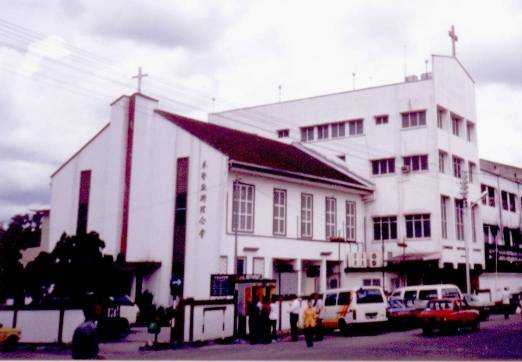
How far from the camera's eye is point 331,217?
38.6 meters

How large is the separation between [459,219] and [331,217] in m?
10.5

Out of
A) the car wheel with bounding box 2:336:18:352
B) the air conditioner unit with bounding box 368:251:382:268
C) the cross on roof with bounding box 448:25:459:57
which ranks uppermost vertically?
the cross on roof with bounding box 448:25:459:57

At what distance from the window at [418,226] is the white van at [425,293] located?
1183 cm

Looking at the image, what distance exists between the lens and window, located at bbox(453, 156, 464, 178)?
4331 cm

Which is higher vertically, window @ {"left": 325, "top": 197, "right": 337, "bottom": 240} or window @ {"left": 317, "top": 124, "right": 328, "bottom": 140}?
window @ {"left": 317, "top": 124, "right": 328, "bottom": 140}

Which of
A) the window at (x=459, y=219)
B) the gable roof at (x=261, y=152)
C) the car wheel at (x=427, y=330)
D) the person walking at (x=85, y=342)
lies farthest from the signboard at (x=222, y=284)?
the window at (x=459, y=219)

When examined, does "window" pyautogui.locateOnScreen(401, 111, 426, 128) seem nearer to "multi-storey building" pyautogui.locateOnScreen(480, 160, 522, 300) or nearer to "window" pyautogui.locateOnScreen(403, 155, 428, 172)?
"window" pyautogui.locateOnScreen(403, 155, 428, 172)

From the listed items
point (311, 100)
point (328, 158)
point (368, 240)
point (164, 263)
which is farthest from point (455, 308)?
point (311, 100)

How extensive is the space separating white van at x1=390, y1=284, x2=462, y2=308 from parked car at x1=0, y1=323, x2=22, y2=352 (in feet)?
53.8

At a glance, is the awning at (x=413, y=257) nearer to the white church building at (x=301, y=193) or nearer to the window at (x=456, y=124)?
the white church building at (x=301, y=193)

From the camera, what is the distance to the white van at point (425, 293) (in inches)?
1093

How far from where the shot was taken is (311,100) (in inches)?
1820

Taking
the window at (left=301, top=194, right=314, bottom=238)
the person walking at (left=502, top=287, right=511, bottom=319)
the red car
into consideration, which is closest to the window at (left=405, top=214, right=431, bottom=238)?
the person walking at (left=502, top=287, right=511, bottom=319)

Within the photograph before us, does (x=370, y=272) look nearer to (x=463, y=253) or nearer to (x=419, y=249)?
(x=419, y=249)
